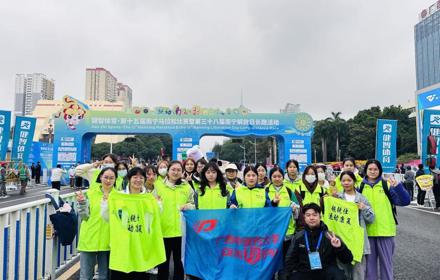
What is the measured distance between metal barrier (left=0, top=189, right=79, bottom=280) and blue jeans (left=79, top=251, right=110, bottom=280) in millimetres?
682

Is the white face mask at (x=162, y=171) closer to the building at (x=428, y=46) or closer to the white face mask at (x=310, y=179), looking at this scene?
the white face mask at (x=310, y=179)

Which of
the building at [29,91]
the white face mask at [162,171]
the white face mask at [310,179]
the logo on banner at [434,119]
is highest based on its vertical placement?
the building at [29,91]

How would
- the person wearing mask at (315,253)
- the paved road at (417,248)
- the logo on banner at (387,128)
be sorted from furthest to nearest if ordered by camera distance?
the logo on banner at (387,128), the paved road at (417,248), the person wearing mask at (315,253)

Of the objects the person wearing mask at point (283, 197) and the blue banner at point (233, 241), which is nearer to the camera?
the blue banner at point (233, 241)

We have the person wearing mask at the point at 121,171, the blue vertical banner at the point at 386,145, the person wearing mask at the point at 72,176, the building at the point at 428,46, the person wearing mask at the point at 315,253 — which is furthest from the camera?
the building at the point at 428,46

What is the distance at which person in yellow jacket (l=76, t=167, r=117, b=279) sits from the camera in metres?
3.45

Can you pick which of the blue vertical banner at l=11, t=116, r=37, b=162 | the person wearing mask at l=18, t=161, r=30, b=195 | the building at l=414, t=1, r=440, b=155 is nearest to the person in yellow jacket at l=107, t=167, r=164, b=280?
the person wearing mask at l=18, t=161, r=30, b=195

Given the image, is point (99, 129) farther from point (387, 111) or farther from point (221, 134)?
point (387, 111)

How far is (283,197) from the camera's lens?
13.4ft

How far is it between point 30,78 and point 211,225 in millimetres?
106338

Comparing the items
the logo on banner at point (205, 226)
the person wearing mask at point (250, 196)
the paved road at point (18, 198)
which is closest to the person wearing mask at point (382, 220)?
the person wearing mask at point (250, 196)

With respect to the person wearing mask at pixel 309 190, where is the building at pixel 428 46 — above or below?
above

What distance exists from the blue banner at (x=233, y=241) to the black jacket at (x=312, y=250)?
402 mm

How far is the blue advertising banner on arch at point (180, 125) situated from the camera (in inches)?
733
